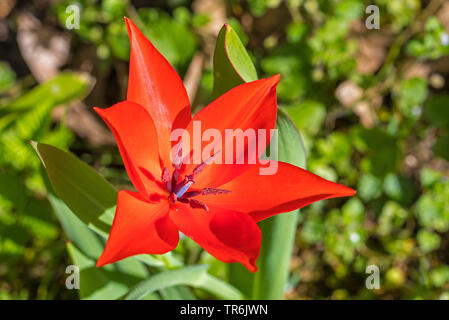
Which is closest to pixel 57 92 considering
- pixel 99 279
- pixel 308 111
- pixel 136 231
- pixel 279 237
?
pixel 99 279

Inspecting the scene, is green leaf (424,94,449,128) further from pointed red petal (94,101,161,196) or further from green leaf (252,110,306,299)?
pointed red petal (94,101,161,196)

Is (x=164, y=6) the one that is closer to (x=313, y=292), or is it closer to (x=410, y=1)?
(x=410, y=1)

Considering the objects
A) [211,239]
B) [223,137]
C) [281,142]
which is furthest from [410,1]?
[211,239]

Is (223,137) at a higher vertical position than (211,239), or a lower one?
higher

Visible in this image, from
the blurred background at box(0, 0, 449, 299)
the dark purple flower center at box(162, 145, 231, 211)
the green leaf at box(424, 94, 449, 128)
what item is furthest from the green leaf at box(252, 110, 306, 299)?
the green leaf at box(424, 94, 449, 128)

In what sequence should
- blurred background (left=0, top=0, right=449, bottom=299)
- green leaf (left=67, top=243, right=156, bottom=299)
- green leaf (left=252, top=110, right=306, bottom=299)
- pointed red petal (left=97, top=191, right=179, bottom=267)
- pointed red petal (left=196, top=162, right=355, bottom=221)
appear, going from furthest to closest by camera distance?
blurred background (left=0, top=0, right=449, bottom=299)
green leaf (left=67, top=243, right=156, bottom=299)
green leaf (left=252, top=110, right=306, bottom=299)
pointed red petal (left=196, top=162, right=355, bottom=221)
pointed red petal (left=97, top=191, right=179, bottom=267)

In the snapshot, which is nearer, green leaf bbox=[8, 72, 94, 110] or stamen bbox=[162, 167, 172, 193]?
stamen bbox=[162, 167, 172, 193]

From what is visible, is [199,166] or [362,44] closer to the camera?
[199,166]
